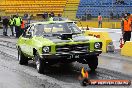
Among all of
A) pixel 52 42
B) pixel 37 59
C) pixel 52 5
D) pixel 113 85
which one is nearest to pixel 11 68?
pixel 37 59

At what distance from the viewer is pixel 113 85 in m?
9.66

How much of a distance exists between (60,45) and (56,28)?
165cm

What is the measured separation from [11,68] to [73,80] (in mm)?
3991

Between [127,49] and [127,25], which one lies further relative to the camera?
[127,25]

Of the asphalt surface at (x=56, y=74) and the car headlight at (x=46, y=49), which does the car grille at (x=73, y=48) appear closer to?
the car headlight at (x=46, y=49)

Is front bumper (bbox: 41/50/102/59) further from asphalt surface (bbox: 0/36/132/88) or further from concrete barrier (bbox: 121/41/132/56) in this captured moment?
concrete barrier (bbox: 121/41/132/56)

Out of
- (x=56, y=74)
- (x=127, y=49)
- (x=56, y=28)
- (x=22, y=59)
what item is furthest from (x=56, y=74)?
(x=127, y=49)

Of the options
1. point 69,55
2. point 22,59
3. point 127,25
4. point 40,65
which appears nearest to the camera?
point 69,55

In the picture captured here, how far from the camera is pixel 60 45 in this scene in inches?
464

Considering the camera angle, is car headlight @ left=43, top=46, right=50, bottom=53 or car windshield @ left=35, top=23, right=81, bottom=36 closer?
car headlight @ left=43, top=46, right=50, bottom=53

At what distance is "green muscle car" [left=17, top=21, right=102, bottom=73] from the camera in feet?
38.8

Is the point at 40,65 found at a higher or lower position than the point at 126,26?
lower

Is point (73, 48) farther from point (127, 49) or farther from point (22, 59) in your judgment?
point (127, 49)

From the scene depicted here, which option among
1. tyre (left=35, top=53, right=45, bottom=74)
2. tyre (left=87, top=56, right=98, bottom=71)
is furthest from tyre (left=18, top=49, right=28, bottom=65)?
tyre (left=87, top=56, right=98, bottom=71)
